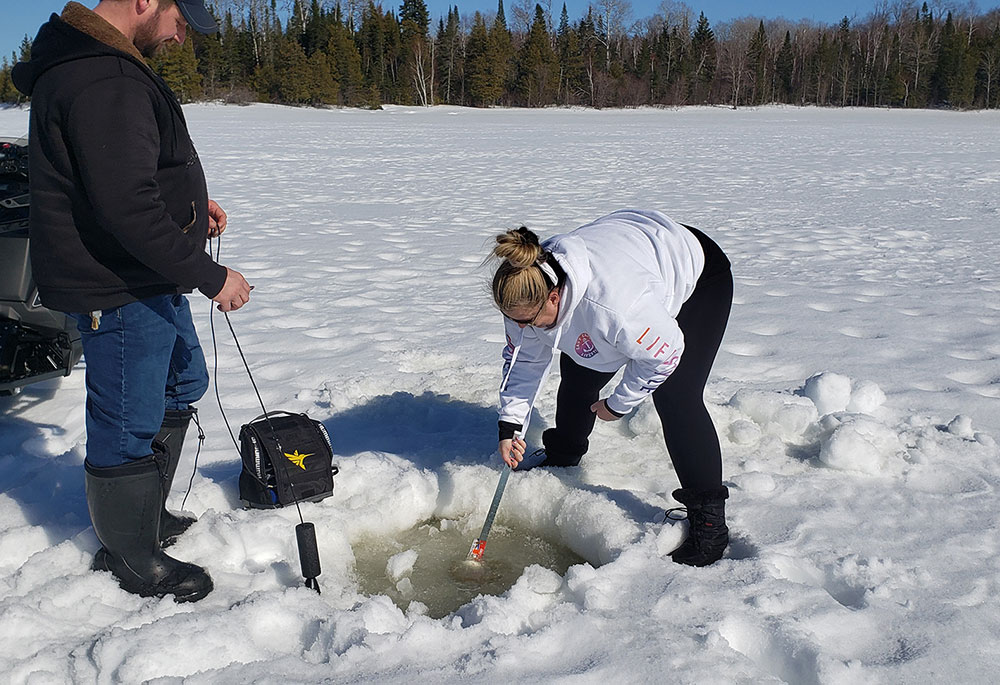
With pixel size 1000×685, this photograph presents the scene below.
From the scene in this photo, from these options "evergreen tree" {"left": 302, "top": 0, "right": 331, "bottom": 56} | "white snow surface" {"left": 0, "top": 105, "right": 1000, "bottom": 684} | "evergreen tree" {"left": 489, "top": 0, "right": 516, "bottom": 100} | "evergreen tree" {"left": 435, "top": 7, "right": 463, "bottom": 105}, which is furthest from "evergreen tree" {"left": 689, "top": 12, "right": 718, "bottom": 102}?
"white snow surface" {"left": 0, "top": 105, "right": 1000, "bottom": 684}

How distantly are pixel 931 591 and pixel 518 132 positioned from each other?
90.3ft

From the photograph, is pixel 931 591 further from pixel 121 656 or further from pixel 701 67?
pixel 701 67

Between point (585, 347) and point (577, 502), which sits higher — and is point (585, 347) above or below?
above

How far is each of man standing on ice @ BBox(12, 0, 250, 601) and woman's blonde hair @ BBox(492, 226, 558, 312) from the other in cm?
76

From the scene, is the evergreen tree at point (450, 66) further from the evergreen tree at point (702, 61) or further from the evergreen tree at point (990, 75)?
the evergreen tree at point (990, 75)

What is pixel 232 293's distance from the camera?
2412 millimetres

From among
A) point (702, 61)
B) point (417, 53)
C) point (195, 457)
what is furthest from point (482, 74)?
point (195, 457)

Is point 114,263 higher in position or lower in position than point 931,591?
higher

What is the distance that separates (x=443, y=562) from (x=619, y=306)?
49.9 inches

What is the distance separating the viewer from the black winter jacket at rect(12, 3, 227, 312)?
81.7 inches

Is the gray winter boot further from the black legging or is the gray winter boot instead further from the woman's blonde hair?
the black legging

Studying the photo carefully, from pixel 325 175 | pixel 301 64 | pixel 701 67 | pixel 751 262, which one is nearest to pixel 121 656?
pixel 751 262

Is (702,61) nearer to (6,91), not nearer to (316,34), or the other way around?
(316,34)

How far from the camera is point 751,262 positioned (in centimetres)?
748
